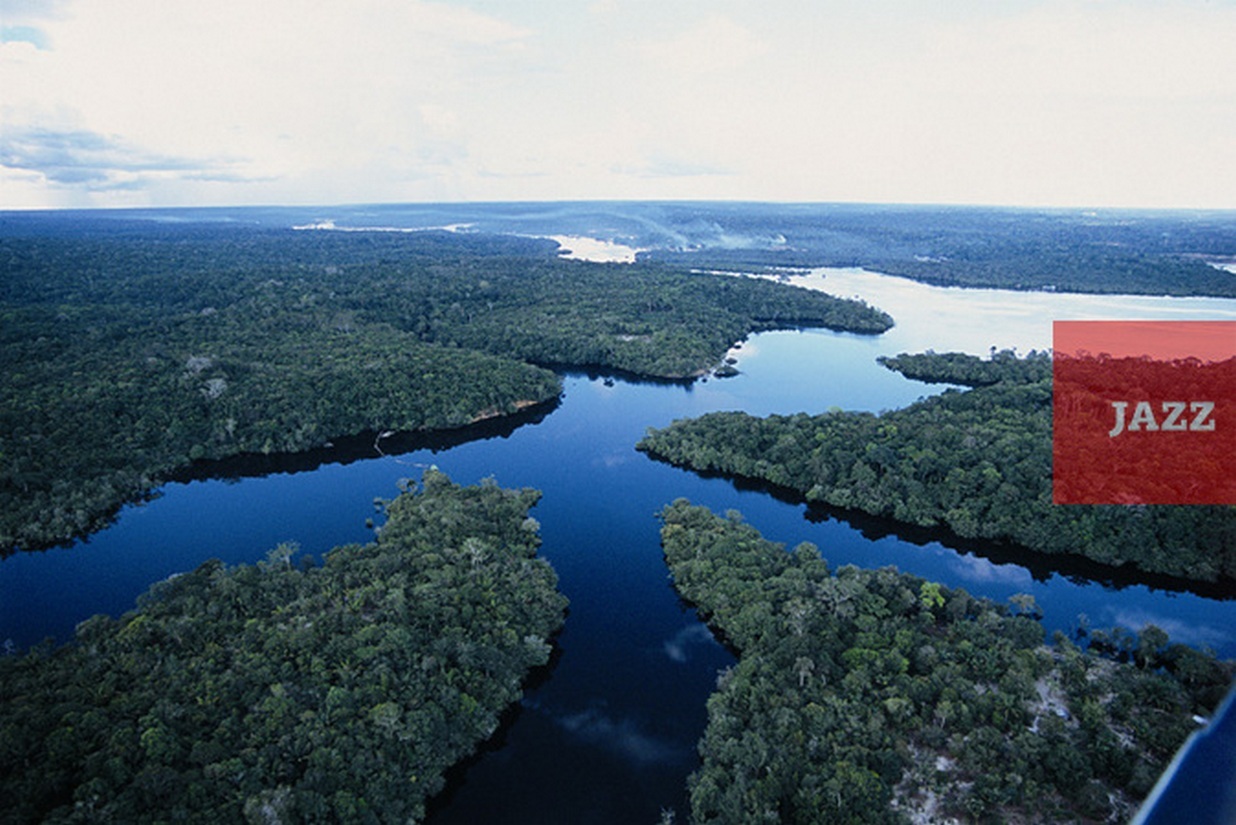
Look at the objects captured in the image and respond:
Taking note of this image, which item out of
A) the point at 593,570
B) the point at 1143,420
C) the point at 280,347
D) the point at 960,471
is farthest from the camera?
the point at 280,347

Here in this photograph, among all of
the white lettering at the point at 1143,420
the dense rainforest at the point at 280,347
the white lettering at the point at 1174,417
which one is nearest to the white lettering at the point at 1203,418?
the white lettering at the point at 1174,417

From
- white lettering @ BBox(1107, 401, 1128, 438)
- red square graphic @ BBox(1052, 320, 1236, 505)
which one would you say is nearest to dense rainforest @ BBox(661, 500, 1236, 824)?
red square graphic @ BBox(1052, 320, 1236, 505)

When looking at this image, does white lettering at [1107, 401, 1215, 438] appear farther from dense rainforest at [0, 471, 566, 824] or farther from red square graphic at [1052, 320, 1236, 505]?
dense rainforest at [0, 471, 566, 824]

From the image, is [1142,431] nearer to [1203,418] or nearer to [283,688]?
[1203,418]

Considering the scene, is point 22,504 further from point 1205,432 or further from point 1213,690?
point 1205,432

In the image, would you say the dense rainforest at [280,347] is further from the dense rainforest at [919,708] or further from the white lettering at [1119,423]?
the white lettering at [1119,423]

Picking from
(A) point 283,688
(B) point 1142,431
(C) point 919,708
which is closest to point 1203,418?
(B) point 1142,431

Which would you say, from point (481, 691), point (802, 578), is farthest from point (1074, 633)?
point (481, 691)
